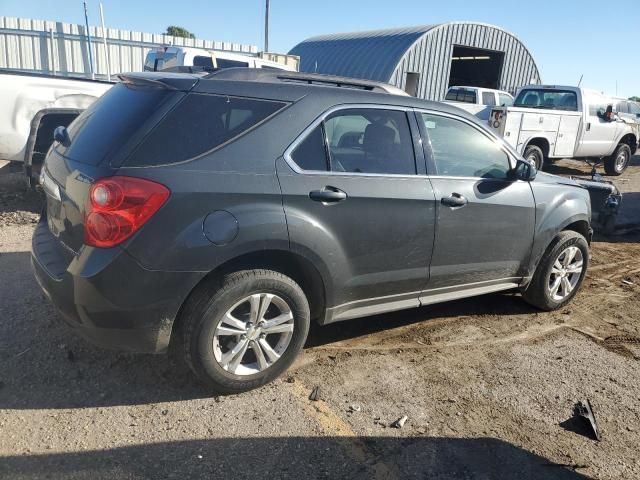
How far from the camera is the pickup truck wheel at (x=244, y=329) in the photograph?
2.99 m

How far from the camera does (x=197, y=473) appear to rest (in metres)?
2.57

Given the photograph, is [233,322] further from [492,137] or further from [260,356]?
[492,137]

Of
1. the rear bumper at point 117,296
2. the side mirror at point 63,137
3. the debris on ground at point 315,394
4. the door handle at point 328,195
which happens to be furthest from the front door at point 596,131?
the rear bumper at point 117,296

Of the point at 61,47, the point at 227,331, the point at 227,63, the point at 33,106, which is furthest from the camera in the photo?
the point at 61,47

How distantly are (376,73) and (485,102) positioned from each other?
405 inches

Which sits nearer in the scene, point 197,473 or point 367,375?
point 197,473

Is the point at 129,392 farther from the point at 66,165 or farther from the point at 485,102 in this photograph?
the point at 485,102

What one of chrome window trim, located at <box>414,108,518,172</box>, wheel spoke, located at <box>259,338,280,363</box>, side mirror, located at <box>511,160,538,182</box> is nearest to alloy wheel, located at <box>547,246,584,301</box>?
side mirror, located at <box>511,160,538,182</box>

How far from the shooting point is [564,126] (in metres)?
12.4

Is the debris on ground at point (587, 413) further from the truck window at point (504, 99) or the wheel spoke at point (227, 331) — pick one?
the truck window at point (504, 99)

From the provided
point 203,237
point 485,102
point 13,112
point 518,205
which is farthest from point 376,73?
point 203,237

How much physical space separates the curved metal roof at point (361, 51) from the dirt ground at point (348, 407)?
2211 centimetres

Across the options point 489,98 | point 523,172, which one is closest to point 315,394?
point 523,172

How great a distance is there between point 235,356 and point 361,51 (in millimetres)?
26542
